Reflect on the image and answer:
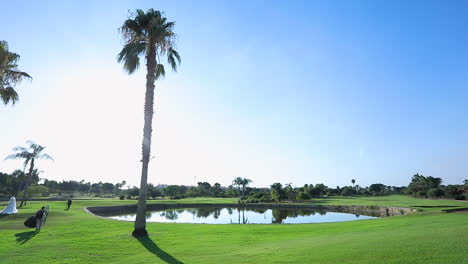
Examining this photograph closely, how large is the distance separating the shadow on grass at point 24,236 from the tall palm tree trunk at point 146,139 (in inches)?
209

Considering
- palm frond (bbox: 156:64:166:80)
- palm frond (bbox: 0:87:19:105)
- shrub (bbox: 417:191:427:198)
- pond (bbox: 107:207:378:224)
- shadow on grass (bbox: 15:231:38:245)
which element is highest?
palm frond (bbox: 156:64:166:80)

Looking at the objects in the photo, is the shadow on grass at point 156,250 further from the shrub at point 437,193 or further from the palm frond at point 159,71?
the shrub at point 437,193

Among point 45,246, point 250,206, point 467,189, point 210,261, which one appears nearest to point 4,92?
point 45,246

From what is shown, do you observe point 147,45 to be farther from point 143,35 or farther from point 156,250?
point 156,250

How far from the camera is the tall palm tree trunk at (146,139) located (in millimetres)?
16219

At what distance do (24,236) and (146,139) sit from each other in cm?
838

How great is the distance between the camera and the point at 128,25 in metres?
17.8

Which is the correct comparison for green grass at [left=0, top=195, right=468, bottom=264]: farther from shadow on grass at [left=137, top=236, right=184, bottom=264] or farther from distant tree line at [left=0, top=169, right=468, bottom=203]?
distant tree line at [left=0, top=169, right=468, bottom=203]

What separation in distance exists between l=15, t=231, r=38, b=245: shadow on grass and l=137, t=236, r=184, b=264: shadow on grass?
569 cm

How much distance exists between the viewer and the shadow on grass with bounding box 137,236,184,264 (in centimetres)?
1034

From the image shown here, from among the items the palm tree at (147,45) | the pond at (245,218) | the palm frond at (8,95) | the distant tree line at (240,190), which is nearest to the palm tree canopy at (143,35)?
the palm tree at (147,45)

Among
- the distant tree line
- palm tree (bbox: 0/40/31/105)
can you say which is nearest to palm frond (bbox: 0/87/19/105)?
palm tree (bbox: 0/40/31/105)

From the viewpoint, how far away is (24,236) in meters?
15.4

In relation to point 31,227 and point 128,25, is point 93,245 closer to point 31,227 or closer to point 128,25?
point 31,227
